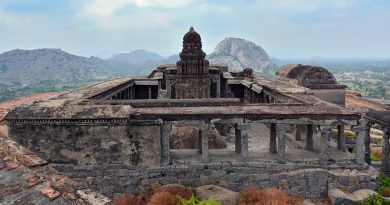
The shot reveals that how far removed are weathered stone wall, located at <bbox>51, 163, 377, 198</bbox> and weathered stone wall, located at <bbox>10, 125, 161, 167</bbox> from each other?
36 centimetres

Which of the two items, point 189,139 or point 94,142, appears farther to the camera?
point 189,139

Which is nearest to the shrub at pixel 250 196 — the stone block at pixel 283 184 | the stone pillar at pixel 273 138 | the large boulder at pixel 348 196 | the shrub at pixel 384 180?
the stone block at pixel 283 184

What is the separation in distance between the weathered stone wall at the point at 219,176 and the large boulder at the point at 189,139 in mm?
2627

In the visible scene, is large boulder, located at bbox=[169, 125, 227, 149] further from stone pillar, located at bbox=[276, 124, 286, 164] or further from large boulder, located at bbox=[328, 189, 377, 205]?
large boulder, located at bbox=[328, 189, 377, 205]

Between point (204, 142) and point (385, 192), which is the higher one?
point (204, 142)

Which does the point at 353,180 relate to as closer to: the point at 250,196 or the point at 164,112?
the point at 250,196

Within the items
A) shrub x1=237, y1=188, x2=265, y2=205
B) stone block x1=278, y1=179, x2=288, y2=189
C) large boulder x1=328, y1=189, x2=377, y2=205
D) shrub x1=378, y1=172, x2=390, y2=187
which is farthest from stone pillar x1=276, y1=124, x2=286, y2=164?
shrub x1=378, y1=172, x2=390, y2=187

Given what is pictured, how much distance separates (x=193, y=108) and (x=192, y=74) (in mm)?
8829

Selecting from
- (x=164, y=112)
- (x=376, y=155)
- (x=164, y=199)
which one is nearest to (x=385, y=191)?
(x=376, y=155)

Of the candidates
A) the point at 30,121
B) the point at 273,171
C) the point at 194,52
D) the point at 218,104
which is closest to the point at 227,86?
the point at 194,52

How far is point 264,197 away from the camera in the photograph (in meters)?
13.8

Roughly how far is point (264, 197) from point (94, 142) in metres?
6.85

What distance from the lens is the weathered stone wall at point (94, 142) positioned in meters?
15.1

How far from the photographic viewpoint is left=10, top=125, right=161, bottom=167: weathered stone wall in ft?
49.4
